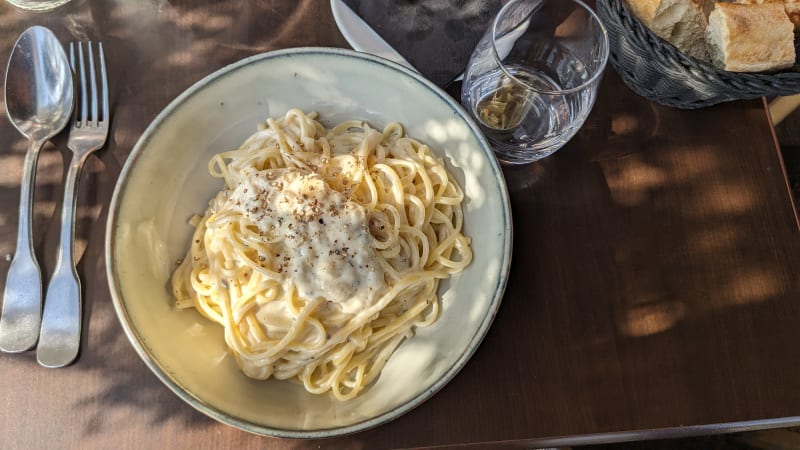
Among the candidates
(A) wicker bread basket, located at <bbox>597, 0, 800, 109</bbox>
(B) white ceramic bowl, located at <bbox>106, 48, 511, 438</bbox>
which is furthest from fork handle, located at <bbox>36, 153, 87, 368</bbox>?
(A) wicker bread basket, located at <bbox>597, 0, 800, 109</bbox>

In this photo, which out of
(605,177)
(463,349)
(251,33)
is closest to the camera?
(463,349)

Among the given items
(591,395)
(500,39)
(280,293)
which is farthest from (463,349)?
(500,39)

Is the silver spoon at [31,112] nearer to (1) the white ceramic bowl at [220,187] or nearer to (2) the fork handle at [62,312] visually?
(2) the fork handle at [62,312]

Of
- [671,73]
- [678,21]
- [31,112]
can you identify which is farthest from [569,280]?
[31,112]

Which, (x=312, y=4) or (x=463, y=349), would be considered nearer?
(x=463, y=349)

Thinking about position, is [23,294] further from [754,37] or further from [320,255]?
[754,37]

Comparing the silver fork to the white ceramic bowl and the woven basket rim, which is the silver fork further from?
the woven basket rim

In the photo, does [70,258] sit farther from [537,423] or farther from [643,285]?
[643,285]

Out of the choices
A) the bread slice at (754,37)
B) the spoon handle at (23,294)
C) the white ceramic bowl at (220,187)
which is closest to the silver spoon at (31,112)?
the spoon handle at (23,294)
